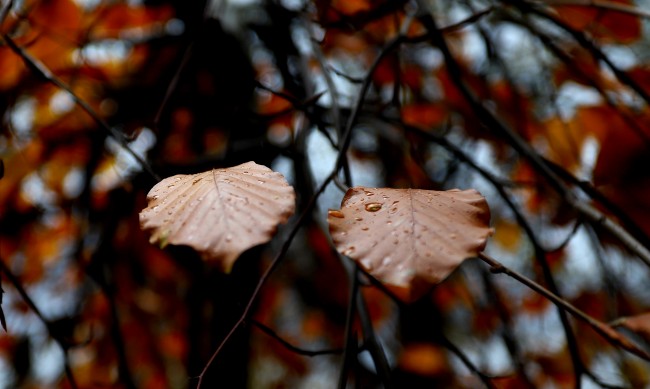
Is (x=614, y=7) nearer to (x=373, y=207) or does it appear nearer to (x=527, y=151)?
(x=527, y=151)

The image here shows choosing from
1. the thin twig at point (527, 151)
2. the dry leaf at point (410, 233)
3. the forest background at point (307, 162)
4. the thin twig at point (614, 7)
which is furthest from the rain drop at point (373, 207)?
the thin twig at point (614, 7)

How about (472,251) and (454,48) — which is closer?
(472,251)

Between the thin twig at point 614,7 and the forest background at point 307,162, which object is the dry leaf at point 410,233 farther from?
the thin twig at point 614,7

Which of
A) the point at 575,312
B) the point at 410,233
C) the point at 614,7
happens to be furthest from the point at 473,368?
the point at 614,7

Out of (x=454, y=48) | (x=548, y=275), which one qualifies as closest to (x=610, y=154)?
(x=548, y=275)

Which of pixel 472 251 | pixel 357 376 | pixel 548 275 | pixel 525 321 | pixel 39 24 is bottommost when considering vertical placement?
pixel 525 321

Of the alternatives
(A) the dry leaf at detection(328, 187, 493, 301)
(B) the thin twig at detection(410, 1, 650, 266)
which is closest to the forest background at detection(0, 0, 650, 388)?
(B) the thin twig at detection(410, 1, 650, 266)

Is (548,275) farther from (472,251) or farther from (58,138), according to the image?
(58,138)

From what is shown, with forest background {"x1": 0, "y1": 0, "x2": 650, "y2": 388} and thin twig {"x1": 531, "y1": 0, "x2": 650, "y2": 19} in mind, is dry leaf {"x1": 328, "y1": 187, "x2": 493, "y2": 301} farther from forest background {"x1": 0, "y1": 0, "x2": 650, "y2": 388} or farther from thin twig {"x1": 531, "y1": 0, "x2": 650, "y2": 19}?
thin twig {"x1": 531, "y1": 0, "x2": 650, "y2": 19}
